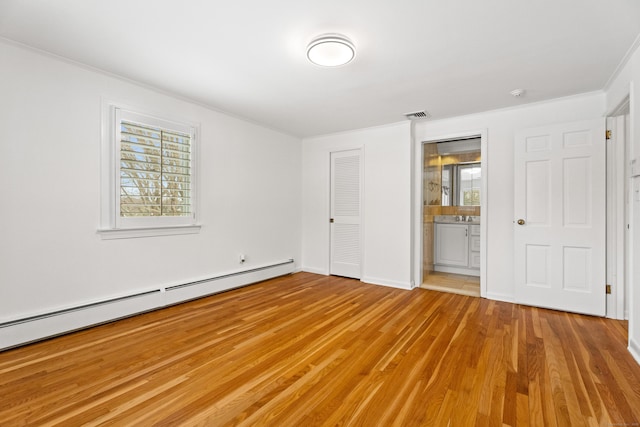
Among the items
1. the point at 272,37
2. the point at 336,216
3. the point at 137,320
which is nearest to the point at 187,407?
the point at 137,320

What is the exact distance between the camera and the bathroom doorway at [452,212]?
4843 millimetres

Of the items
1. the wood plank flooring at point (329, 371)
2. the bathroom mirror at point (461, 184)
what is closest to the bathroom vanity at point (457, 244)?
the bathroom mirror at point (461, 184)

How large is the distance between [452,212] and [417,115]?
79.1 inches

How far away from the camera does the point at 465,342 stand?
2.55 metres

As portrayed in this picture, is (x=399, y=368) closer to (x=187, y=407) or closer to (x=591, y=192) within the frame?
(x=187, y=407)

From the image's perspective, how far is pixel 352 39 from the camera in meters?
2.27

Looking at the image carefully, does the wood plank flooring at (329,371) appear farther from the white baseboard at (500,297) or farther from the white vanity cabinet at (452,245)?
the white vanity cabinet at (452,245)

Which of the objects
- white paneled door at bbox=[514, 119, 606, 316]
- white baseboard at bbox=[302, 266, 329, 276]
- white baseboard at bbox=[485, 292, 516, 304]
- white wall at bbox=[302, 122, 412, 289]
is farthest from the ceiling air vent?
white baseboard at bbox=[302, 266, 329, 276]

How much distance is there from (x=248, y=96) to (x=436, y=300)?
3457 mm

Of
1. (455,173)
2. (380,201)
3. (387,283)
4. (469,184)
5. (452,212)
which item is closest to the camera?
(387,283)

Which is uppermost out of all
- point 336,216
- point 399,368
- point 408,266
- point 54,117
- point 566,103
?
point 566,103

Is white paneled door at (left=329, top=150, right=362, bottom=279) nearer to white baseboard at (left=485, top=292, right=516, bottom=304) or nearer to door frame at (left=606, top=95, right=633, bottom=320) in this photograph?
white baseboard at (left=485, top=292, right=516, bottom=304)

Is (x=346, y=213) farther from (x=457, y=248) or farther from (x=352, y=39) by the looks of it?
(x=352, y=39)

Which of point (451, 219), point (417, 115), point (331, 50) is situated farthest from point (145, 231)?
point (451, 219)
